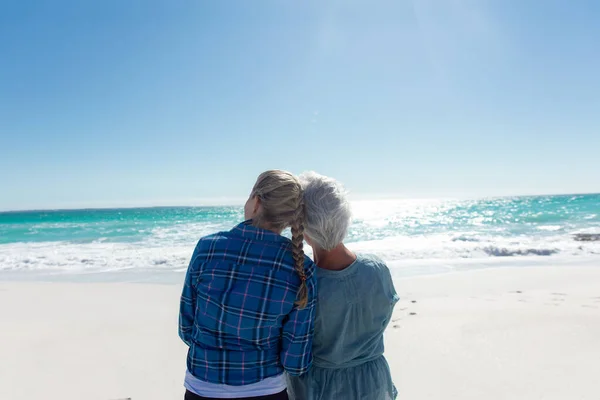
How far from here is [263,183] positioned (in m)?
1.35

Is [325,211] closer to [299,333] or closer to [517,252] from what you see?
[299,333]

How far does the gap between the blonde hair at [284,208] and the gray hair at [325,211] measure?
5 centimetres

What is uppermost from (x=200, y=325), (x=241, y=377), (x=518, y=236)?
(x=200, y=325)

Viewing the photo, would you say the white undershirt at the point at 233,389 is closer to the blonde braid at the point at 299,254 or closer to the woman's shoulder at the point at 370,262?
the blonde braid at the point at 299,254

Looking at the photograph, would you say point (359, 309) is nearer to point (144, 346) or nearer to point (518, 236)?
point (144, 346)

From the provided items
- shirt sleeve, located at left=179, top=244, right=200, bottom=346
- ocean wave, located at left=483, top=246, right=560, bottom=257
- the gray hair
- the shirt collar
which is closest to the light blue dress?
the gray hair

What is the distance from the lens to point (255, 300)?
4.27 feet

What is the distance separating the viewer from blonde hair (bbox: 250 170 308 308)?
52.1 inches

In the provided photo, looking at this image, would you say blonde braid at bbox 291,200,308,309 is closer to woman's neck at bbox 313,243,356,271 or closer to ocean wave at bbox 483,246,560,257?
A: woman's neck at bbox 313,243,356,271

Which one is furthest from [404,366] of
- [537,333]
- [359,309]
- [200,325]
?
[200,325]

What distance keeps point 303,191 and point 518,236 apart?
16.2 m

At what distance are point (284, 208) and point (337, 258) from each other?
0.29 metres

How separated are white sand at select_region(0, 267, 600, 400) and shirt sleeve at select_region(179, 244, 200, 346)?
2.01 metres

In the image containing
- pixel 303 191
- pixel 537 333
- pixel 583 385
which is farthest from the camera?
pixel 537 333
